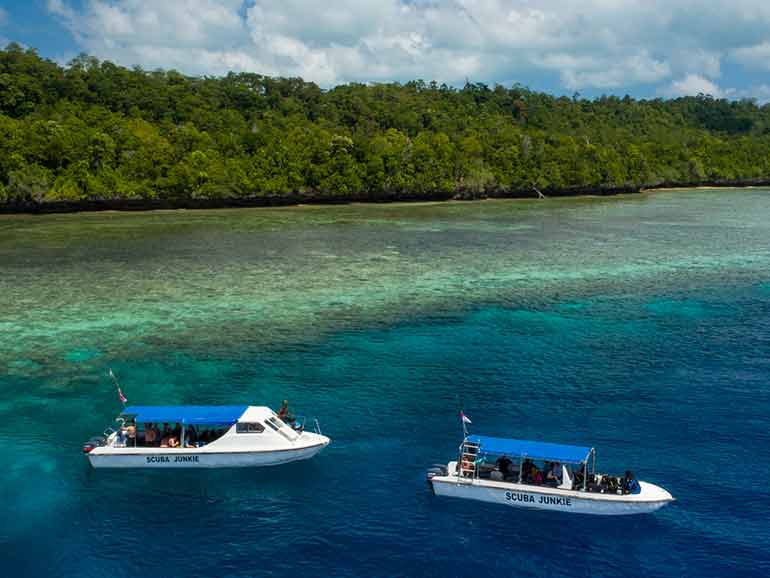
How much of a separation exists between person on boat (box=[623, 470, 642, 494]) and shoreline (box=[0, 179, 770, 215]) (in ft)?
385

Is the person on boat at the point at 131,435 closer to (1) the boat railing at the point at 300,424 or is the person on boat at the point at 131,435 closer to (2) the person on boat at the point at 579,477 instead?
(1) the boat railing at the point at 300,424

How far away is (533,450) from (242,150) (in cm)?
12942

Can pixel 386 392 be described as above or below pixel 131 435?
above

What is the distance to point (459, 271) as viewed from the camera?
232 ft

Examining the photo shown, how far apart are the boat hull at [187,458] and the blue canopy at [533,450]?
25.1ft

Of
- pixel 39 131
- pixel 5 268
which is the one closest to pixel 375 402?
pixel 5 268

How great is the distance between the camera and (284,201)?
145 m

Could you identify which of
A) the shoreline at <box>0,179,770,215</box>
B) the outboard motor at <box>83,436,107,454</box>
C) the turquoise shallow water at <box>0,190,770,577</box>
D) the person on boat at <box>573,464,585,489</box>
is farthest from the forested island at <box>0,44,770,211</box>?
the person on boat at <box>573,464,585,489</box>

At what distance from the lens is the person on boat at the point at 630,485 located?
2711cm

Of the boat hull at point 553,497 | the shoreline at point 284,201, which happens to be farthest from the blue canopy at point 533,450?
the shoreline at point 284,201

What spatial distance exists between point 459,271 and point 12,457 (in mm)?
46638

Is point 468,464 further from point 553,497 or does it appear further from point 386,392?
point 386,392

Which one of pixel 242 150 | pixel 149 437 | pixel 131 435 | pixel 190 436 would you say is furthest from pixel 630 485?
pixel 242 150

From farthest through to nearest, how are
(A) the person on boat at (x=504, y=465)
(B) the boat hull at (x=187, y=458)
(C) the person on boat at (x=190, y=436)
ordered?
(C) the person on boat at (x=190, y=436)
(B) the boat hull at (x=187, y=458)
(A) the person on boat at (x=504, y=465)
